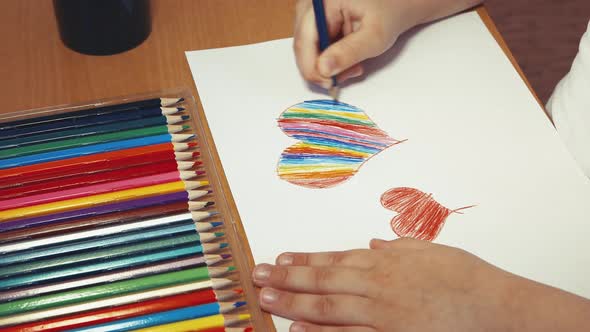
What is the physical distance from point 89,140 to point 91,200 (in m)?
0.07

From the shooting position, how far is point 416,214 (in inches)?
25.8

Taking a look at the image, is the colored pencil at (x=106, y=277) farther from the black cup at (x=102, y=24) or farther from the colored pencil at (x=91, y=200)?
the black cup at (x=102, y=24)

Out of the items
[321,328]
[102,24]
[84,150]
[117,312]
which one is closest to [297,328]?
[321,328]

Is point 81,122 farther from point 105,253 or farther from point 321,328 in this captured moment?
point 321,328

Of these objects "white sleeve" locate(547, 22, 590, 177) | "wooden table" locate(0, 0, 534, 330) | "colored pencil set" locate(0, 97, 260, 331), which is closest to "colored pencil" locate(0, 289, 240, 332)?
"colored pencil set" locate(0, 97, 260, 331)

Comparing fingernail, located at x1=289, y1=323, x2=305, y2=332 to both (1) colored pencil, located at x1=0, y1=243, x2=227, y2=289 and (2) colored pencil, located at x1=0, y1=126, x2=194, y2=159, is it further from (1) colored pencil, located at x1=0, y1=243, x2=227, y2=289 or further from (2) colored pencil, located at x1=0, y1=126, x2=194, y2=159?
(2) colored pencil, located at x1=0, y1=126, x2=194, y2=159

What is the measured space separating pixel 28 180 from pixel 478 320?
406mm

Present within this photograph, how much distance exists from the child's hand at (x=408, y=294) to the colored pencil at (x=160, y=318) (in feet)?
0.18

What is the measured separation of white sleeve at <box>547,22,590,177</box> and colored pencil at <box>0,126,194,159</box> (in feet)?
1.24

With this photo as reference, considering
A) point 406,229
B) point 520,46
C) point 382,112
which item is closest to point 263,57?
point 382,112

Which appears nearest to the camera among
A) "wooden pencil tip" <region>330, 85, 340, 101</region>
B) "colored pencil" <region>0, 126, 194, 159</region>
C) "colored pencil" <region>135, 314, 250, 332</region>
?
"colored pencil" <region>135, 314, 250, 332</region>

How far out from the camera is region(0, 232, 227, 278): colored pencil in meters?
0.57

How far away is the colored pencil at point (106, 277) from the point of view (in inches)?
22.0

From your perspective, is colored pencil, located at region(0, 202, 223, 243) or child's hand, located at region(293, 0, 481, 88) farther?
child's hand, located at region(293, 0, 481, 88)
